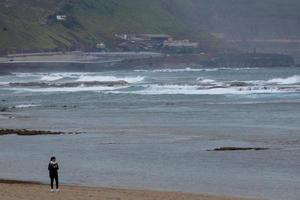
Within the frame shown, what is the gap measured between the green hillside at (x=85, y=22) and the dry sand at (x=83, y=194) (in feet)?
336

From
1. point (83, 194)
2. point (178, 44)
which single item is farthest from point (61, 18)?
point (83, 194)

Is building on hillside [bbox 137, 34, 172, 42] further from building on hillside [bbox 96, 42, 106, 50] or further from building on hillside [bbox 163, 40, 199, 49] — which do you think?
building on hillside [bbox 96, 42, 106, 50]

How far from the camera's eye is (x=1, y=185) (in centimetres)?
2595

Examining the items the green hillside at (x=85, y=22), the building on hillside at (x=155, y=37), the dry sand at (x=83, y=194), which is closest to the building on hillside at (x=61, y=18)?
the green hillside at (x=85, y=22)

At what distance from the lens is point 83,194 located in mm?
24438

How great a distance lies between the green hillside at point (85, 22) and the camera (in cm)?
13325

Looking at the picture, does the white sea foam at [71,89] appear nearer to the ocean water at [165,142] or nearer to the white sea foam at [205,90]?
Result: the white sea foam at [205,90]

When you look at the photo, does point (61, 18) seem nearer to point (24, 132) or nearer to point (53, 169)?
point (24, 132)

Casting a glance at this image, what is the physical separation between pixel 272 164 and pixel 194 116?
1748 centimetres

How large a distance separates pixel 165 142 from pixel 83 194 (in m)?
11.5

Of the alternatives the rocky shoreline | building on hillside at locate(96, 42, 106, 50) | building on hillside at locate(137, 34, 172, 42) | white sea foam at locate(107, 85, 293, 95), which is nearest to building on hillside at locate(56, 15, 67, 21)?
building on hillside at locate(96, 42, 106, 50)

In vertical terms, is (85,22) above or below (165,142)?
above

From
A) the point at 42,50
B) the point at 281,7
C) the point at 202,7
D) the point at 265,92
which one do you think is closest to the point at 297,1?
the point at 281,7

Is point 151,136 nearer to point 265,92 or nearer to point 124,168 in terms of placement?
point 124,168
